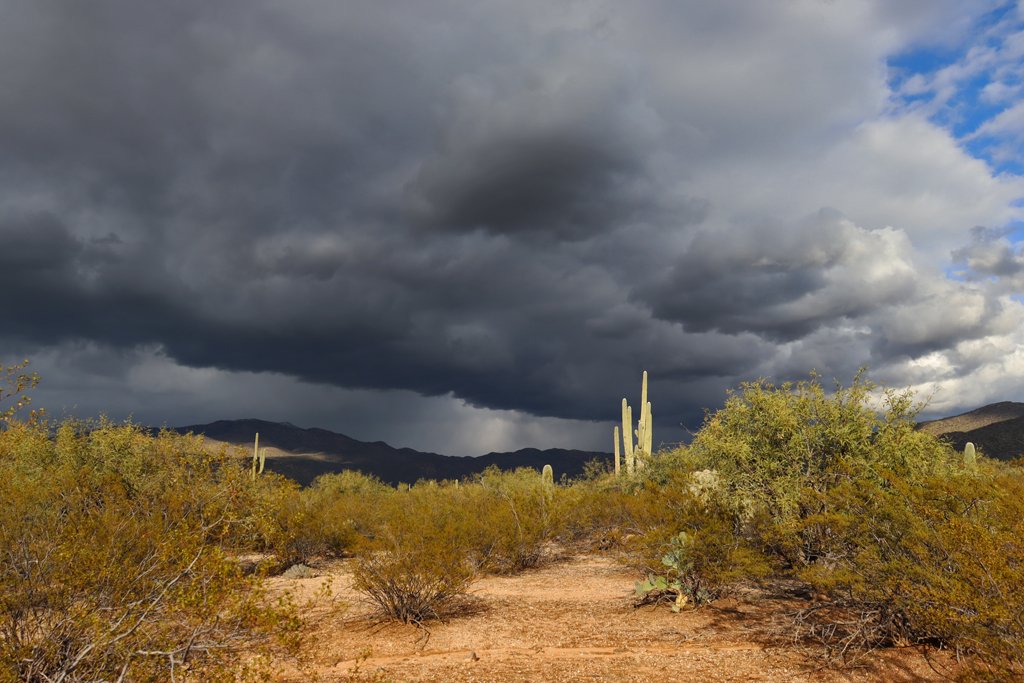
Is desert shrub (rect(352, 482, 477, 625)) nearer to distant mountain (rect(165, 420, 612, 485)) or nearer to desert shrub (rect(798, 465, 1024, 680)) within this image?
desert shrub (rect(798, 465, 1024, 680))

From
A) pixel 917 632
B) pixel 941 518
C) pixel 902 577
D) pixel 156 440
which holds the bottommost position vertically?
pixel 917 632

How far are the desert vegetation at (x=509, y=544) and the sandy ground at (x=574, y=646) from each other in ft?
1.65

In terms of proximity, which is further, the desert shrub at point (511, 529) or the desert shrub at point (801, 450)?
the desert shrub at point (511, 529)

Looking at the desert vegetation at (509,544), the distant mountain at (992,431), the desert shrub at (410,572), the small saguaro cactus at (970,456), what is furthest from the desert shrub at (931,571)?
the distant mountain at (992,431)

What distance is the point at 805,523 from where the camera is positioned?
11.2 meters

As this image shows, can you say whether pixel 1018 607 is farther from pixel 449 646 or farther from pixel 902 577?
pixel 449 646

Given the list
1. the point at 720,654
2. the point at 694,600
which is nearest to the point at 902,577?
the point at 720,654

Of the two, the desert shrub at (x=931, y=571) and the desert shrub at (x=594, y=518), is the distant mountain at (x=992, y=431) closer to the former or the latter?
the desert shrub at (x=594, y=518)

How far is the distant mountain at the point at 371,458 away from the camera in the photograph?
13200cm

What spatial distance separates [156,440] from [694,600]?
632 inches

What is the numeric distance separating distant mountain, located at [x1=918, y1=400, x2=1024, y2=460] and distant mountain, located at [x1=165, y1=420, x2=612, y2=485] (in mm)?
62068

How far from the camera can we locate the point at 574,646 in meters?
10.7

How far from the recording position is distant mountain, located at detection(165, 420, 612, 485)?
132000 millimetres

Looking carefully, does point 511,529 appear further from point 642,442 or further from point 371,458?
point 371,458
